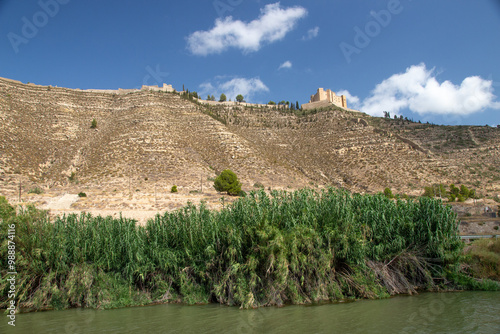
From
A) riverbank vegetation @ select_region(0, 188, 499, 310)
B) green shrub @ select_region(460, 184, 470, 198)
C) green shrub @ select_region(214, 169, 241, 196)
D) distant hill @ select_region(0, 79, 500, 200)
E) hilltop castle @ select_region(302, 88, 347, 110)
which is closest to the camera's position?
riverbank vegetation @ select_region(0, 188, 499, 310)

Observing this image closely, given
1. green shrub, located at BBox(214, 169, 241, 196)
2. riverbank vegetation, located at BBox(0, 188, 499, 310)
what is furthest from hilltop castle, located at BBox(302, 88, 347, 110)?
riverbank vegetation, located at BBox(0, 188, 499, 310)

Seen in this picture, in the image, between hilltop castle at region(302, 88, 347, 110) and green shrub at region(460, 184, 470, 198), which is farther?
hilltop castle at region(302, 88, 347, 110)

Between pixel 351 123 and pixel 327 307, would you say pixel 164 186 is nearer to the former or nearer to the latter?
pixel 327 307

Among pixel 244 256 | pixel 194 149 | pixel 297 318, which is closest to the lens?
pixel 297 318

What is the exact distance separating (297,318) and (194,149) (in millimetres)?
34509

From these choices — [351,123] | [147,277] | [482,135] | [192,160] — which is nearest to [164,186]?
[192,160]

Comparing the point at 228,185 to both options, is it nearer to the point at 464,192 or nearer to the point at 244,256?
the point at 244,256

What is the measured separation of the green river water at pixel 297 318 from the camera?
993 cm

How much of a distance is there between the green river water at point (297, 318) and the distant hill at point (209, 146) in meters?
21.4

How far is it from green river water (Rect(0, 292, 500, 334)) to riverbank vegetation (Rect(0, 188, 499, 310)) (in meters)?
0.67

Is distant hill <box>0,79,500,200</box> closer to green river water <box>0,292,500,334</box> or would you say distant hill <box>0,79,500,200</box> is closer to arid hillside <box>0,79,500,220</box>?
arid hillside <box>0,79,500,220</box>

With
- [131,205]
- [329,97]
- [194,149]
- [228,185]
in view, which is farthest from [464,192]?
[329,97]

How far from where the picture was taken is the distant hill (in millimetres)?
36928

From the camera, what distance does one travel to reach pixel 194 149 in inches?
1708
